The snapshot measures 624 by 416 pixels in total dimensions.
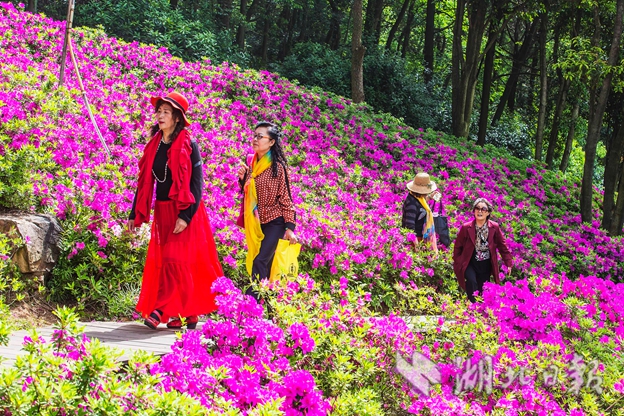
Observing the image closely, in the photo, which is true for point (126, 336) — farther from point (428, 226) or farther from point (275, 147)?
point (428, 226)

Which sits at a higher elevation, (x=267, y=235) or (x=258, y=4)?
(x=258, y=4)

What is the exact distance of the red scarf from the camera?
Answer: 5.65 m

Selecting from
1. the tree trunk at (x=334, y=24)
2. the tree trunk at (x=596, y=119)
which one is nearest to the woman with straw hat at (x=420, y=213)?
the tree trunk at (x=596, y=119)

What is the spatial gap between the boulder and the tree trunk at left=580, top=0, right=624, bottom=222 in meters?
11.5

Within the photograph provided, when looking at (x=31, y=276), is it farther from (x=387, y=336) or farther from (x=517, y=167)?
(x=517, y=167)

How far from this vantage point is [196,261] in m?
5.86

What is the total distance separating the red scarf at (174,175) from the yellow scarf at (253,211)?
763 millimetres

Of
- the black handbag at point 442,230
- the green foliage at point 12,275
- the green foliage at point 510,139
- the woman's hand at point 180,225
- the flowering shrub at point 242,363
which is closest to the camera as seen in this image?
the flowering shrub at point 242,363

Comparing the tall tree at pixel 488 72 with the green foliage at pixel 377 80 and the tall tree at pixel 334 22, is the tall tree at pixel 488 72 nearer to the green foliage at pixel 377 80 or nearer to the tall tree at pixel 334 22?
the green foliage at pixel 377 80

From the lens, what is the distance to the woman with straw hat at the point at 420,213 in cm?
974

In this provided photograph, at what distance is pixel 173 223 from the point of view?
227 inches

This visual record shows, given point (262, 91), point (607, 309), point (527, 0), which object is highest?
point (527, 0)

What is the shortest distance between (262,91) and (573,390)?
12.0 m

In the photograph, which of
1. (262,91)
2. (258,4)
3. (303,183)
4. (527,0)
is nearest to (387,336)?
(303,183)
